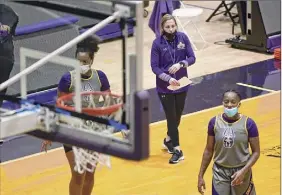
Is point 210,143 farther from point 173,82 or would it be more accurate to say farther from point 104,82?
point 173,82

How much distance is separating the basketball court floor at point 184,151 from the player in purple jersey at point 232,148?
103 cm

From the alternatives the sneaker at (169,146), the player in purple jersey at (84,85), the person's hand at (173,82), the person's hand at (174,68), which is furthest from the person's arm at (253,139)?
the sneaker at (169,146)

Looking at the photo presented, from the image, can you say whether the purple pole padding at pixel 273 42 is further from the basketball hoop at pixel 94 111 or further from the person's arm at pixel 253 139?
the basketball hoop at pixel 94 111

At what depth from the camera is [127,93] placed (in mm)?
6188

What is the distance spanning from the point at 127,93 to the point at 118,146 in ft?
1.23

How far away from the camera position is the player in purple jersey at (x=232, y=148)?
791cm

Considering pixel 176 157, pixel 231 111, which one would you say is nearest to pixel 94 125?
pixel 231 111

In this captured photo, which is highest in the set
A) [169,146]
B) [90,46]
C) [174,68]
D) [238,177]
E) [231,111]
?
[90,46]

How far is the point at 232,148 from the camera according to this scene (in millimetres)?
7984

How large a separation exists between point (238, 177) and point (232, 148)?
0.87 feet

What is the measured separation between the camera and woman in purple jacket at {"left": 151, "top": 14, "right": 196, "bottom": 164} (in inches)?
398

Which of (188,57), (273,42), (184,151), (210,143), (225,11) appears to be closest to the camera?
(210,143)

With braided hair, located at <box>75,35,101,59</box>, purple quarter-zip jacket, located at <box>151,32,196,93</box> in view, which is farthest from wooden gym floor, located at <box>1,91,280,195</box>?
braided hair, located at <box>75,35,101,59</box>

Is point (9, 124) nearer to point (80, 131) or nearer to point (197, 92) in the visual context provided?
point (80, 131)
